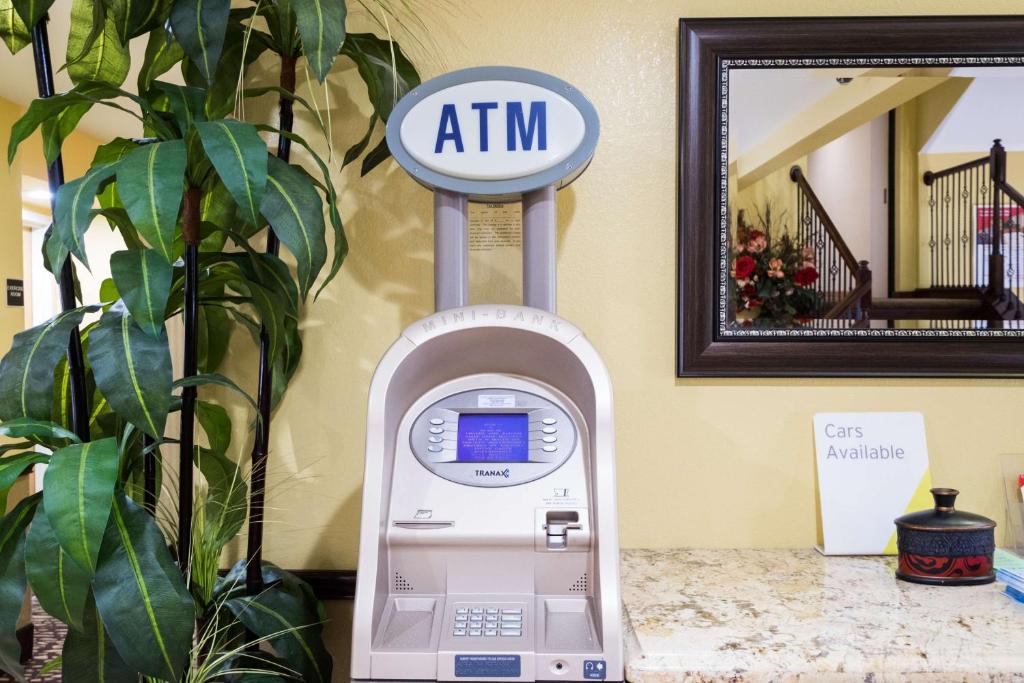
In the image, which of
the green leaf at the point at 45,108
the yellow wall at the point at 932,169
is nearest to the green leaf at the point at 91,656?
the green leaf at the point at 45,108

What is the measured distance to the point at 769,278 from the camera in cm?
184

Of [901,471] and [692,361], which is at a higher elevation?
[692,361]

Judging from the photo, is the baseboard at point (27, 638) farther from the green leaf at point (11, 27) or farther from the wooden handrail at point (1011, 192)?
the wooden handrail at point (1011, 192)

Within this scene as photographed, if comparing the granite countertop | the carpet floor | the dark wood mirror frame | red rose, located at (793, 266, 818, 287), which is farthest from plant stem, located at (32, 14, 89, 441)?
the carpet floor

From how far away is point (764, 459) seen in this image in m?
1.88

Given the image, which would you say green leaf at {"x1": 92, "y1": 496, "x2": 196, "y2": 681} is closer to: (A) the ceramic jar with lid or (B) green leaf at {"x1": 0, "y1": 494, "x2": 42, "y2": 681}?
(B) green leaf at {"x1": 0, "y1": 494, "x2": 42, "y2": 681}

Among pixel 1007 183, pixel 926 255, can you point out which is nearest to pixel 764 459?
pixel 926 255

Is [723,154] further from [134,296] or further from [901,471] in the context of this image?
[134,296]

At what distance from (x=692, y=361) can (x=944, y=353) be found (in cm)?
58

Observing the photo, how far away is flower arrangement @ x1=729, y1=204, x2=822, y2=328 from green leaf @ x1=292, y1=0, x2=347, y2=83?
3.24 ft

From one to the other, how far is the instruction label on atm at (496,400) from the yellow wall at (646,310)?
17.3 inches

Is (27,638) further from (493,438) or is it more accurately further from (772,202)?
(772,202)

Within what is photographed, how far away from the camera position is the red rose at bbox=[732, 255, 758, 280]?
1846mm

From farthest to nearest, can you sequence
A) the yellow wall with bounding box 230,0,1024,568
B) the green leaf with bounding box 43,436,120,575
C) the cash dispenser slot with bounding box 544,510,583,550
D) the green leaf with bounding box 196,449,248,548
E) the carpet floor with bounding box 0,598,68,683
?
1. the carpet floor with bounding box 0,598,68,683
2. the yellow wall with bounding box 230,0,1024,568
3. the green leaf with bounding box 196,449,248,548
4. the cash dispenser slot with bounding box 544,510,583,550
5. the green leaf with bounding box 43,436,120,575
